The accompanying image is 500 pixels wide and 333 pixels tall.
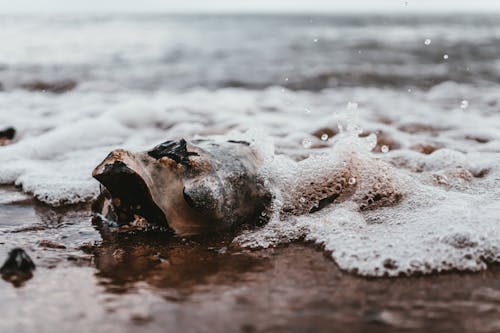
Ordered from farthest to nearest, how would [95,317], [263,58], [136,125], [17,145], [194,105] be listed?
[263,58] < [194,105] < [136,125] < [17,145] < [95,317]

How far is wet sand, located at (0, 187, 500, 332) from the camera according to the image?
5.25 feet

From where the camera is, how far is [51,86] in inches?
305

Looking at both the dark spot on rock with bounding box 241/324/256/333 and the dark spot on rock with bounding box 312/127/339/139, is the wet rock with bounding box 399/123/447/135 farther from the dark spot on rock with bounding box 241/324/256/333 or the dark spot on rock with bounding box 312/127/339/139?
the dark spot on rock with bounding box 241/324/256/333

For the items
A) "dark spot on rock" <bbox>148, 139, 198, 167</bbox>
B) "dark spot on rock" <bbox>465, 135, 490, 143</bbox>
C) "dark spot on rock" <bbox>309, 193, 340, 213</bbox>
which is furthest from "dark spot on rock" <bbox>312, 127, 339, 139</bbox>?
"dark spot on rock" <bbox>148, 139, 198, 167</bbox>

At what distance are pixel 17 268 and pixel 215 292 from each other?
75 centimetres

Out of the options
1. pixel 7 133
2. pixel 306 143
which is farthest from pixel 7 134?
pixel 306 143

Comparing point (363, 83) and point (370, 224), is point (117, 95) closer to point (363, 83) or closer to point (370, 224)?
point (363, 83)

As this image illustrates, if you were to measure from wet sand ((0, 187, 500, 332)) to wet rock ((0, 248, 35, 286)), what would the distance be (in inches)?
1.6

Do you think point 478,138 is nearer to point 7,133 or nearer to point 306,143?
point 306,143

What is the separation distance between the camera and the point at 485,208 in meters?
2.51

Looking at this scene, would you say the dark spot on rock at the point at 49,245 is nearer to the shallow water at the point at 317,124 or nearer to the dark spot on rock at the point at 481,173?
the shallow water at the point at 317,124

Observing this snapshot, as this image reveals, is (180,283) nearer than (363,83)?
Yes

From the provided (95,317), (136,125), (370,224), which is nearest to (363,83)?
(136,125)

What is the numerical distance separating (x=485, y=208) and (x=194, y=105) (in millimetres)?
4105
